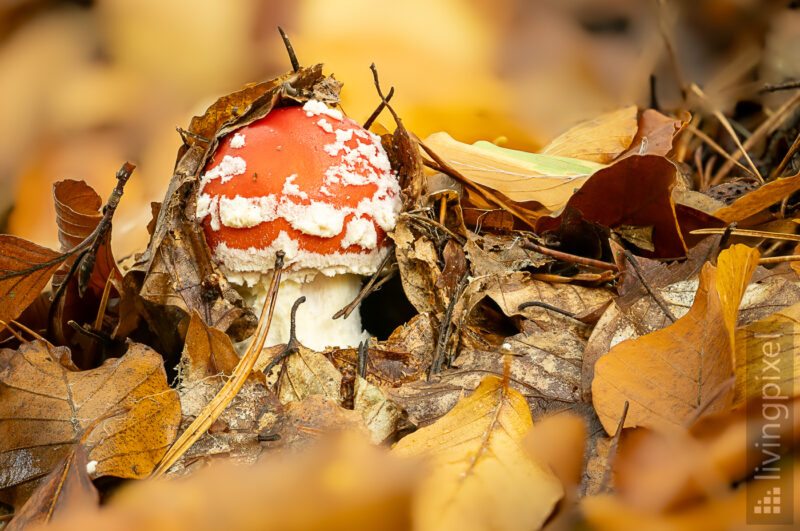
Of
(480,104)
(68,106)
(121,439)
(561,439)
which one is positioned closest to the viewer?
(561,439)

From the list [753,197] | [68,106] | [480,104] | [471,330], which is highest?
[68,106]

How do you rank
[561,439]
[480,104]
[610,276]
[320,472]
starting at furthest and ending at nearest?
1. [480,104]
2. [610,276]
3. [561,439]
4. [320,472]

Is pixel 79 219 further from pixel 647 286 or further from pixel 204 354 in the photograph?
pixel 647 286

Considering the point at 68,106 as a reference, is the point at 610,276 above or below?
below

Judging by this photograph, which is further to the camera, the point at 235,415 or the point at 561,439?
the point at 235,415

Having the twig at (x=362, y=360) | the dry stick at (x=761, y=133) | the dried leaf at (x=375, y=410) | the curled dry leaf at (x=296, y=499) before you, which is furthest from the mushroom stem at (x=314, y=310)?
the dry stick at (x=761, y=133)

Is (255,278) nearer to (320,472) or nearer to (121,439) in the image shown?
(121,439)

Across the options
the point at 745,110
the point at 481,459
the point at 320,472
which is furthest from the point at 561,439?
the point at 745,110
